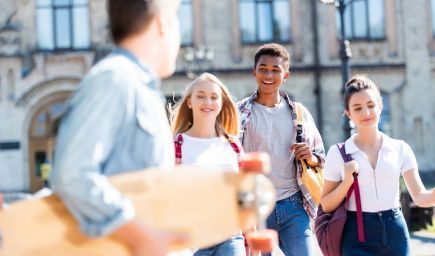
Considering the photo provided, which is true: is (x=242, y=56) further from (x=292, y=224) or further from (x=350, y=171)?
(x=350, y=171)

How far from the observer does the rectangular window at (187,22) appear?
23906 millimetres

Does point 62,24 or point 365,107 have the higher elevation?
point 62,24

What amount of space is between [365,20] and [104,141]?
2300 cm

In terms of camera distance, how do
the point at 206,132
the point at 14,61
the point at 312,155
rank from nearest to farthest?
the point at 206,132
the point at 312,155
the point at 14,61

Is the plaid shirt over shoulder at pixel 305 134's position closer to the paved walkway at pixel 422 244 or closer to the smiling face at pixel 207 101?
the smiling face at pixel 207 101

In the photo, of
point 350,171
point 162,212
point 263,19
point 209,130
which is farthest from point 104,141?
point 263,19

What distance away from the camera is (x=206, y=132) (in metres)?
4.59

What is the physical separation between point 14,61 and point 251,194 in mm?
22234

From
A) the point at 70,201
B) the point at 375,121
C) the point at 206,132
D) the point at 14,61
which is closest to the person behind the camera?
the point at 70,201

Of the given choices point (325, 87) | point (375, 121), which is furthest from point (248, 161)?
point (325, 87)

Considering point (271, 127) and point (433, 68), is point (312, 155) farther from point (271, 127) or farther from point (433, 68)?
point (433, 68)

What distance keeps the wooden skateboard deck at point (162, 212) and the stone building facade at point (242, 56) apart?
2102 centimetres

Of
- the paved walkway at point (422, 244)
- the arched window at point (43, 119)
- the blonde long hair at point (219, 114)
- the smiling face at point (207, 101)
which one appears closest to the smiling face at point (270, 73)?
the blonde long hair at point (219, 114)

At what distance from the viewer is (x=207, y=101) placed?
4.56m
